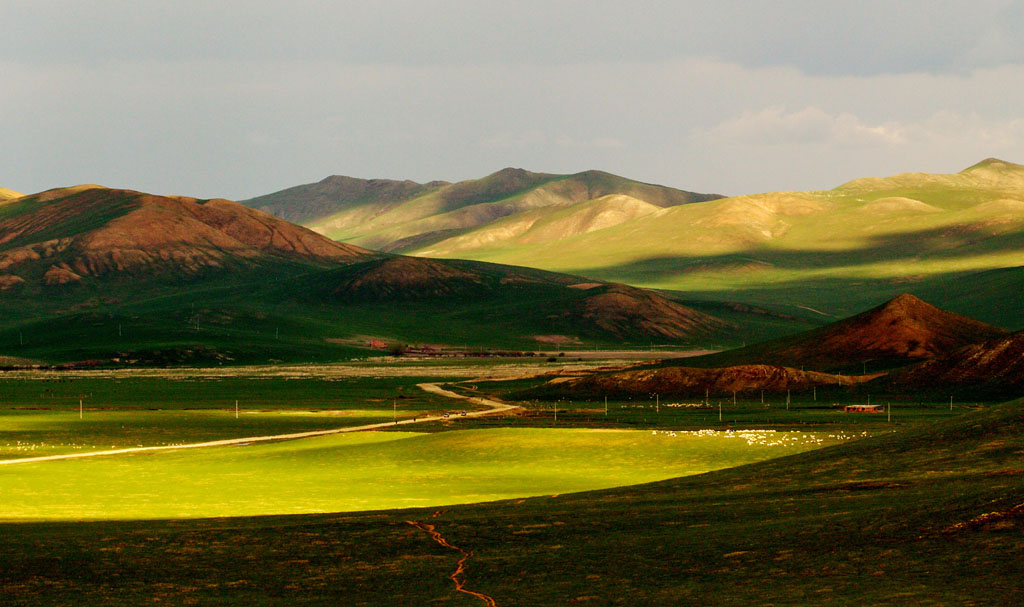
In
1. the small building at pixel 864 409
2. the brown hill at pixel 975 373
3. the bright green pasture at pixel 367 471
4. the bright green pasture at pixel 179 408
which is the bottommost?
the bright green pasture at pixel 179 408

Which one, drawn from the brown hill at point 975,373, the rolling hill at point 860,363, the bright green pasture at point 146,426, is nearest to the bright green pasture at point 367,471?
the bright green pasture at point 146,426

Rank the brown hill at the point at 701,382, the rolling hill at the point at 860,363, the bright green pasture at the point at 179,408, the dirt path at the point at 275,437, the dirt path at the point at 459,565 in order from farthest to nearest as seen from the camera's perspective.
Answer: the brown hill at the point at 701,382, the rolling hill at the point at 860,363, the bright green pasture at the point at 179,408, the dirt path at the point at 275,437, the dirt path at the point at 459,565

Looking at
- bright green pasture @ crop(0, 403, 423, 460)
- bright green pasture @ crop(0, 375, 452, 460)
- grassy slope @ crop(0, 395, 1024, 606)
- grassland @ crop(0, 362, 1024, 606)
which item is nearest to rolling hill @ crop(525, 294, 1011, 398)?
bright green pasture @ crop(0, 375, 452, 460)

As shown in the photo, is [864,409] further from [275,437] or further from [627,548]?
[627,548]

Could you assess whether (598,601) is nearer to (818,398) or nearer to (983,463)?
(983,463)

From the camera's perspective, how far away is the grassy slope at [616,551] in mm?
21203

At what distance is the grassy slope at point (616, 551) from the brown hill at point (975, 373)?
3468 inches

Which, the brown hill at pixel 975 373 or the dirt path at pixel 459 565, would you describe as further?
the brown hill at pixel 975 373

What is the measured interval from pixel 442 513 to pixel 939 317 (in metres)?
141

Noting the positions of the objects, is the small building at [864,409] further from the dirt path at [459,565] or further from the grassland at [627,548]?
the dirt path at [459,565]

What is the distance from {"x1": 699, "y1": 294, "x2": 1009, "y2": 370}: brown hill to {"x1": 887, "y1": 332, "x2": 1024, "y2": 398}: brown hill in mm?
18825

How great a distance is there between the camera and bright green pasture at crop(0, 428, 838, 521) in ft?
162

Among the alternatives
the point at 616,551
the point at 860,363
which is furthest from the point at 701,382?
the point at 616,551

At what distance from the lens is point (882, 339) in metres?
160
